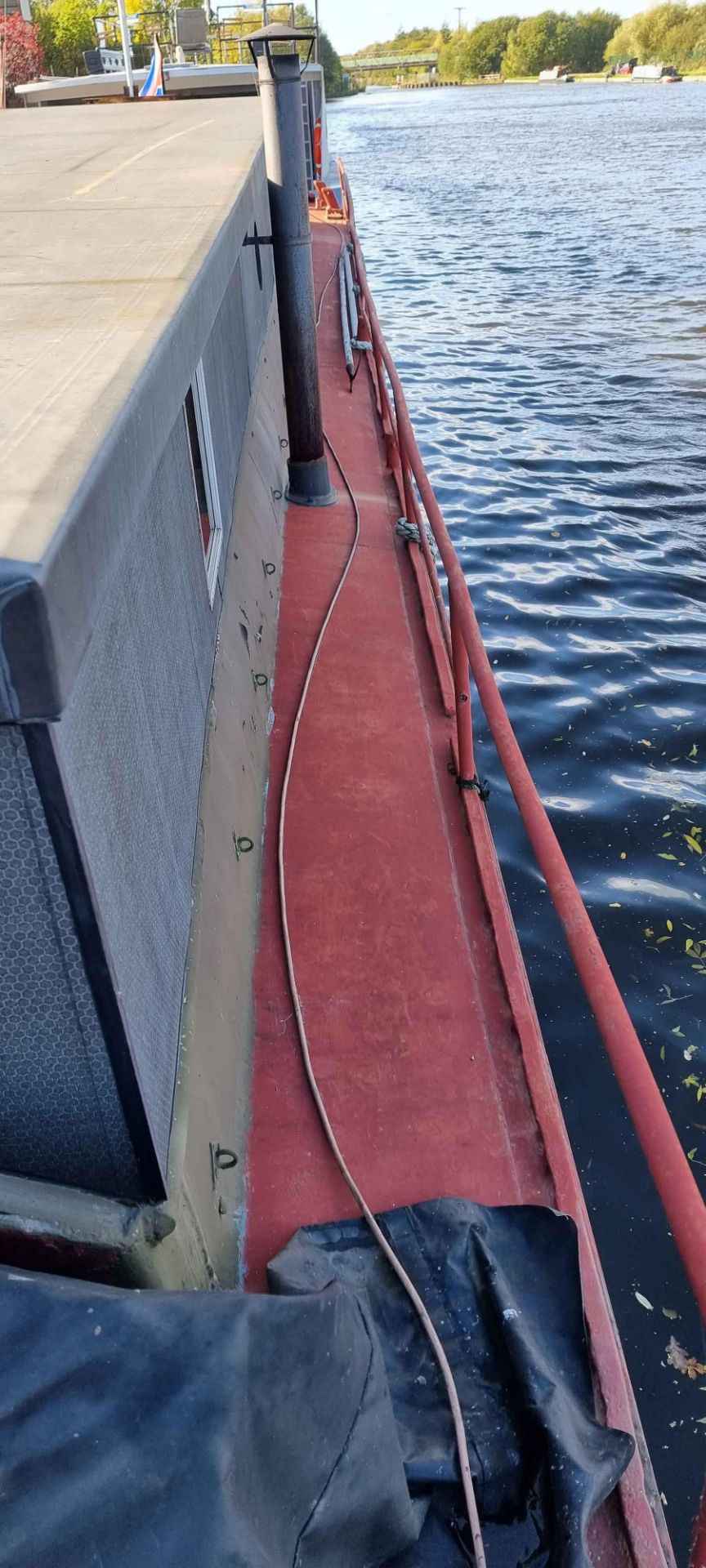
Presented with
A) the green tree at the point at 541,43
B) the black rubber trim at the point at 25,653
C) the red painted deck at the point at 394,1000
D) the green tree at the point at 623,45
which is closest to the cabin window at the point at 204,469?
the red painted deck at the point at 394,1000

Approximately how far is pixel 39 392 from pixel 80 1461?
1606mm

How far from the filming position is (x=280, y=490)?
23.8 ft

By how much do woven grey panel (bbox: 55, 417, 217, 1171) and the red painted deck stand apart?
903mm

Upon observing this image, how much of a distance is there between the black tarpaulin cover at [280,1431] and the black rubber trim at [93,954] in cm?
32

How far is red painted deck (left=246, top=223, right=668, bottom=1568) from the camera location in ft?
9.43

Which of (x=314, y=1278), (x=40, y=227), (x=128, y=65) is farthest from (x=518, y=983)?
(x=128, y=65)

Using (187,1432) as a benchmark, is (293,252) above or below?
above

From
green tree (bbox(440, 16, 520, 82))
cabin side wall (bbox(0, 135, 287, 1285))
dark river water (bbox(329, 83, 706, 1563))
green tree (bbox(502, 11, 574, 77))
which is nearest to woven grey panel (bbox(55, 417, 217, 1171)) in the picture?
cabin side wall (bbox(0, 135, 287, 1285))

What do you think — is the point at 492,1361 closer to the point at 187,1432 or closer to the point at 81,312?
the point at 187,1432

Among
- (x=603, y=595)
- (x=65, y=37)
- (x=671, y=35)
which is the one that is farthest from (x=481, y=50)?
(x=603, y=595)

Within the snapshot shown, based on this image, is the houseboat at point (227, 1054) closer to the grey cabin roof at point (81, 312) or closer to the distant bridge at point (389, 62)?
the grey cabin roof at point (81, 312)

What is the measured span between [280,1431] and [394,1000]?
198 cm

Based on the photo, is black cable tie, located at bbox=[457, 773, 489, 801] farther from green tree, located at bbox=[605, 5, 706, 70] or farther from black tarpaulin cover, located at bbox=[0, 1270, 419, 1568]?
green tree, located at bbox=[605, 5, 706, 70]

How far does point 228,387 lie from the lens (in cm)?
478
